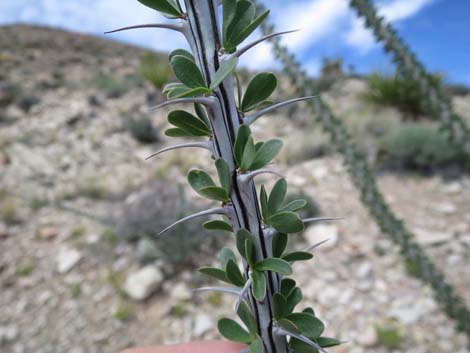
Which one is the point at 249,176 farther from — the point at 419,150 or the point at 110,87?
the point at 110,87

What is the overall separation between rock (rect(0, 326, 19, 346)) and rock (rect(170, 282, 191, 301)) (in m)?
1.24

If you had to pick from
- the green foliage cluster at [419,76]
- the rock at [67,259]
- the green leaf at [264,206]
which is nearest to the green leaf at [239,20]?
the green leaf at [264,206]

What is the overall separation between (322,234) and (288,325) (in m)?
2.82

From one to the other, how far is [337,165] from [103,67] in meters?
12.1

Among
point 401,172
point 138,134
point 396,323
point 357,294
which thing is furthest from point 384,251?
point 138,134

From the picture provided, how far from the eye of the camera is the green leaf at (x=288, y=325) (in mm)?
526

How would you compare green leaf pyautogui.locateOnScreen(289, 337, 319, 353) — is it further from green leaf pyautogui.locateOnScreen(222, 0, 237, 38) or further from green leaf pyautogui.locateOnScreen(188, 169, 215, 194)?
green leaf pyautogui.locateOnScreen(222, 0, 237, 38)

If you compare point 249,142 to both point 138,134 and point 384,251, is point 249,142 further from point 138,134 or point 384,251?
point 138,134

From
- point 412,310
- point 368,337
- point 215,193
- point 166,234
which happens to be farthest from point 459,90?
point 215,193

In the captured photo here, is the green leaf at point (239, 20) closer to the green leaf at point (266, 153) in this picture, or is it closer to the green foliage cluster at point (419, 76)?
the green leaf at point (266, 153)

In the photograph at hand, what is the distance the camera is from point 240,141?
481 millimetres

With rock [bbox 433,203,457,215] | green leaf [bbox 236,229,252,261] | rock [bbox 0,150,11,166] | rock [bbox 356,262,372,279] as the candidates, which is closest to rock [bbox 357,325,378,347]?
rock [bbox 356,262,372,279]

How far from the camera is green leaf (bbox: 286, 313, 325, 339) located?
54 centimetres

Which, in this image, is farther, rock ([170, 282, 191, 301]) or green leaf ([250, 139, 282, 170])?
rock ([170, 282, 191, 301])
